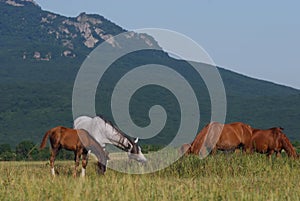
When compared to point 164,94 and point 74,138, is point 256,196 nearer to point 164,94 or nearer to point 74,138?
point 74,138

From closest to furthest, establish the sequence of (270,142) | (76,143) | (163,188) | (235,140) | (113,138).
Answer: (163,188)
(76,143)
(113,138)
(235,140)
(270,142)

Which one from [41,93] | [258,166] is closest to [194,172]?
[258,166]

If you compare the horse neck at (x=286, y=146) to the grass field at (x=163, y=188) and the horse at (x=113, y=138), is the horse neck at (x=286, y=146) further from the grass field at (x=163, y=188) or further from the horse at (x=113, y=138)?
the horse at (x=113, y=138)

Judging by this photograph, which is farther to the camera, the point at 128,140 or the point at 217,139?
the point at 217,139

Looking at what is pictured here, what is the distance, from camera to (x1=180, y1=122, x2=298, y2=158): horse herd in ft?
61.6

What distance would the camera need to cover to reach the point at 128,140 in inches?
643

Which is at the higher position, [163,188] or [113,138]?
[113,138]

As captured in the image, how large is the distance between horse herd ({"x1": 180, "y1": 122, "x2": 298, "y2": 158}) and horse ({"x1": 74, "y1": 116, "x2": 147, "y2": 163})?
2.01 m

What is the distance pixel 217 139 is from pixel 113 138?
402 cm

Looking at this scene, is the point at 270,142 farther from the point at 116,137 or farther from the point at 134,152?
the point at 116,137

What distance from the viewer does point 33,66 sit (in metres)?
193

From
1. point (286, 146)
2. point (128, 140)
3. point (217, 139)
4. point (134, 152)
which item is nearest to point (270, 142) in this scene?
point (286, 146)

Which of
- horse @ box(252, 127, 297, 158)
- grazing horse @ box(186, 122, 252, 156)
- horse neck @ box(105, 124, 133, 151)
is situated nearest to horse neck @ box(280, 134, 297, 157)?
horse @ box(252, 127, 297, 158)

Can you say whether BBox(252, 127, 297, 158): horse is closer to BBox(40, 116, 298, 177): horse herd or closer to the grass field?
BBox(40, 116, 298, 177): horse herd
